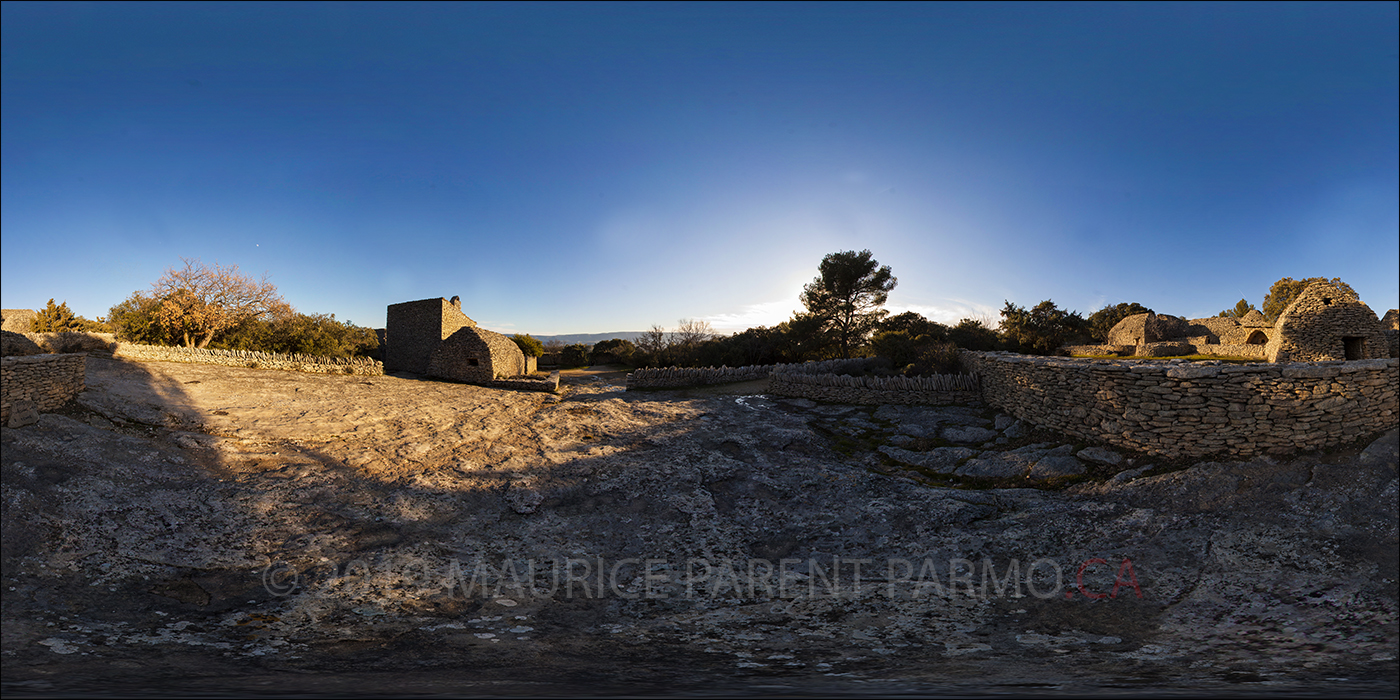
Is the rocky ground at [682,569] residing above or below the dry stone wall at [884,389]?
below

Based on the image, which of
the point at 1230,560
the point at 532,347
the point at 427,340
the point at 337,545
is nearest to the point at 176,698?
the point at 337,545

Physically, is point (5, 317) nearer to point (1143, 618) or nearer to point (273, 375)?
point (273, 375)

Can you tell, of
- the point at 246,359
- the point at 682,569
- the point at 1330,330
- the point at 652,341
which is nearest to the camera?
the point at 682,569

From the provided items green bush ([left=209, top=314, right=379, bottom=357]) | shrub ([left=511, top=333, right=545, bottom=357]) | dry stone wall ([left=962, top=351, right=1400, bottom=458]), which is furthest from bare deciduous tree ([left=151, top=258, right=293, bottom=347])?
dry stone wall ([left=962, top=351, right=1400, bottom=458])

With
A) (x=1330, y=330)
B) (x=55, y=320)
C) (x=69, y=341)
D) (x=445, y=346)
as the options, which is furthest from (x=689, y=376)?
(x=55, y=320)

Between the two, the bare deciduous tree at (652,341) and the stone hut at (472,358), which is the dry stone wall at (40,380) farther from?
the bare deciduous tree at (652,341)

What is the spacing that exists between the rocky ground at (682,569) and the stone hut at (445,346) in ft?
40.6

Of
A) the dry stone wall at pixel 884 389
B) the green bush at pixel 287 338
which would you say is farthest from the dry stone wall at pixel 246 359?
the dry stone wall at pixel 884 389

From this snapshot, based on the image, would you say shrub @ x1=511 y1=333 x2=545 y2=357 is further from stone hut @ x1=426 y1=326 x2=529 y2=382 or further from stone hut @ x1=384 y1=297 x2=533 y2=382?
stone hut @ x1=426 y1=326 x2=529 y2=382

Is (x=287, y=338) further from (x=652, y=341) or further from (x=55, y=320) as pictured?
(x=652, y=341)

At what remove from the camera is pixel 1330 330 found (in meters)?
15.5

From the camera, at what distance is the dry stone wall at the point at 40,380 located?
8.93 m

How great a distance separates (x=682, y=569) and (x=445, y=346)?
21.3 m

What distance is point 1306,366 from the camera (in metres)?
7.15
